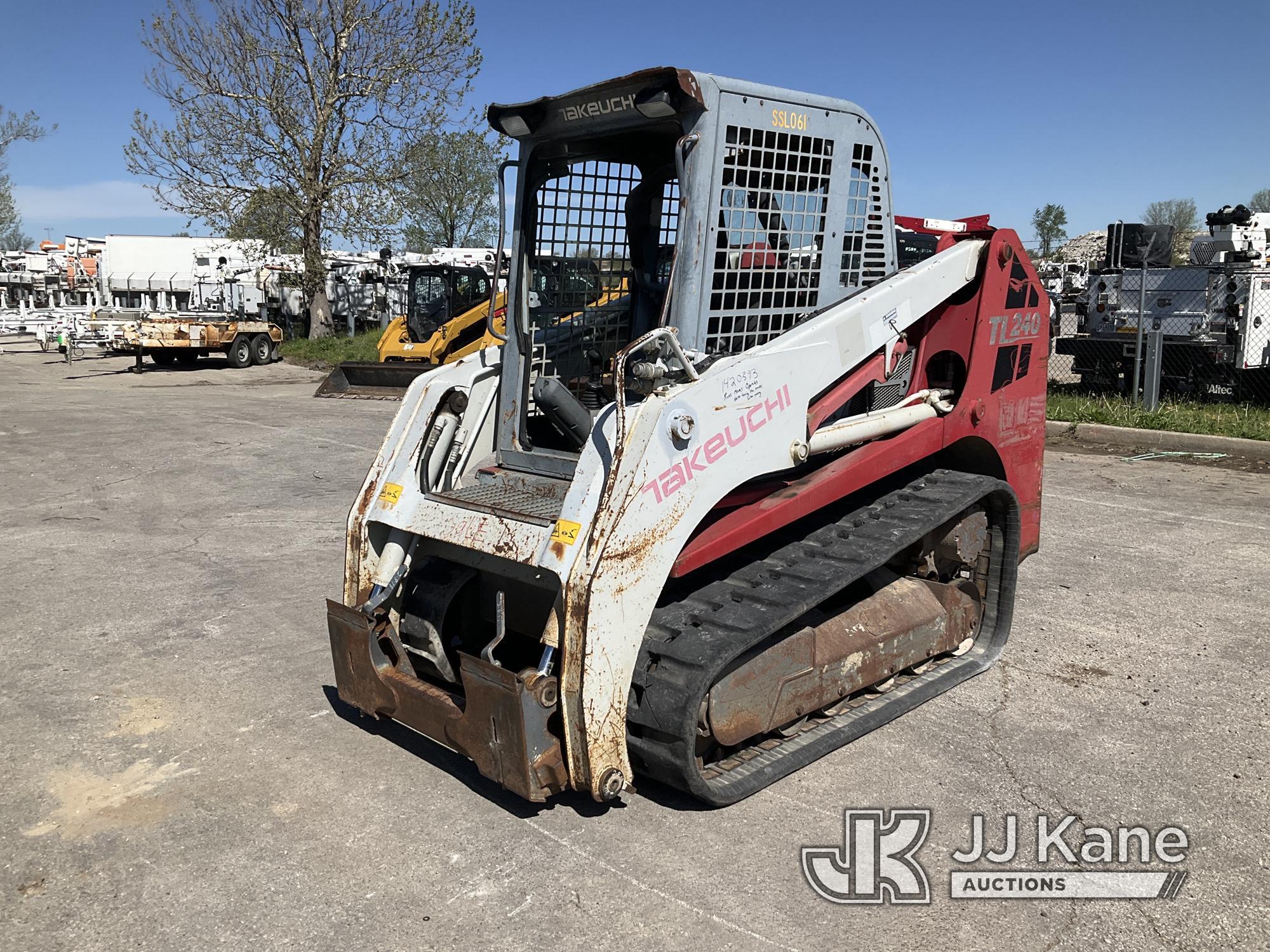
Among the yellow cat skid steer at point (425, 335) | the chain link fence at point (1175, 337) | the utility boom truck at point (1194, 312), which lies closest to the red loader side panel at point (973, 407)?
the chain link fence at point (1175, 337)

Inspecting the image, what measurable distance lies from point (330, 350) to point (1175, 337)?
20.7m

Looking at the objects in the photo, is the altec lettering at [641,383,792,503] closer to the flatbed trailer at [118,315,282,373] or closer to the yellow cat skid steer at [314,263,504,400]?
the yellow cat skid steer at [314,263,504,400]

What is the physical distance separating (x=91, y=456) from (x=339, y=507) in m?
4.15

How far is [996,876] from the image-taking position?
11.1ft

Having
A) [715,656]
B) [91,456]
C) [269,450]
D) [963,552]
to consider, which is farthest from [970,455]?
[91,456]

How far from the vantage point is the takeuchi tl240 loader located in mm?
3574

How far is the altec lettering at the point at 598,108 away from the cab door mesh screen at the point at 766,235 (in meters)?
0.42

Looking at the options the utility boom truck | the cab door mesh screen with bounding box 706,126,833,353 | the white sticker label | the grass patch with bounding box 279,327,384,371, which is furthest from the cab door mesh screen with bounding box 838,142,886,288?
the grass patch with bounding box 279,327,384,371

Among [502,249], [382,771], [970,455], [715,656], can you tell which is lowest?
[382,771]

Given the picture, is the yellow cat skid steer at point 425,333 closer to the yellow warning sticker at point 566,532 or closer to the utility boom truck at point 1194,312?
the utility boom truck at point 1194,312

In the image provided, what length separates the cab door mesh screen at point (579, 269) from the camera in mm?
4836

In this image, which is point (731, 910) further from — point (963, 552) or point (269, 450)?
point (269, 450)

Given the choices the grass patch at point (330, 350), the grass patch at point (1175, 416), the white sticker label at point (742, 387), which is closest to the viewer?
the white sticker label at point (742, 387)

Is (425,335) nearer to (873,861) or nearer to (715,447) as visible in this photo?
(715,447)
